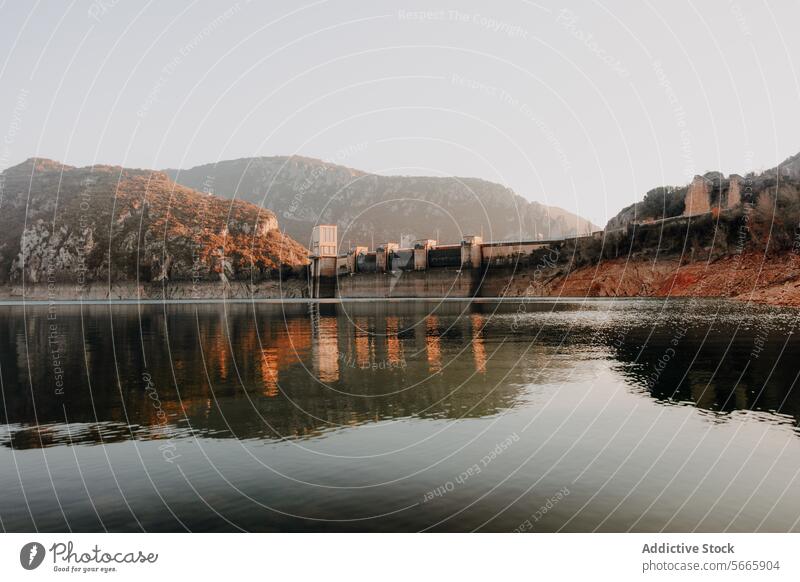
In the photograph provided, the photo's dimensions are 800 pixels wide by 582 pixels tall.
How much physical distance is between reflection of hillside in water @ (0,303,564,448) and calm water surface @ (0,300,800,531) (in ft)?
0.58

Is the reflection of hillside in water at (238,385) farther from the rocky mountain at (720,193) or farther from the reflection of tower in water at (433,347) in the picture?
the rocky mountain at (720,193)

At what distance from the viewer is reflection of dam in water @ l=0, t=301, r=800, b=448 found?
23094 mm

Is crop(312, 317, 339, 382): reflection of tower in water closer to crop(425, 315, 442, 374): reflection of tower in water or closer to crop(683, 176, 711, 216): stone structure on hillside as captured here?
crop(425, 315, 442, 374): reflection of tower in water

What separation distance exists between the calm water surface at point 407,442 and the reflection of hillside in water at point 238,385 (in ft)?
0.58

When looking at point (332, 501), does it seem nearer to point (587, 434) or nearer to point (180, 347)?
point (587, 434)

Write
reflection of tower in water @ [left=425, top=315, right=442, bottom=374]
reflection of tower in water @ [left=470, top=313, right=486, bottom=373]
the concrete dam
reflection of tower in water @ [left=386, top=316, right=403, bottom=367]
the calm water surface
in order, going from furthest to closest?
the concrete dam, reflection of tower in water @ [left=386, top=316, right=403, bottom=367], reflection of tower in water @ [left=425, top=315, right=442, bottom=374], reflection of tower in water @ [left=470, top=313, right=486, bottom=373], the calm water surface

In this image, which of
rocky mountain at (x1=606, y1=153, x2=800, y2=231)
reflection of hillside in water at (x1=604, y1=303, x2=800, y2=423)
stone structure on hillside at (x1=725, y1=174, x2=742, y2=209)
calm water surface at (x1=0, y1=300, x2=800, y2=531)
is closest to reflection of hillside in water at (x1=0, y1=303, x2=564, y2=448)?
calm water surface at (x1=0, y1=300, x2=800, y2=531)

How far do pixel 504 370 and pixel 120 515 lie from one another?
2372cm

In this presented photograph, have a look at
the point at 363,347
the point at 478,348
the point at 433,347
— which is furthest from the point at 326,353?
the point at 478,348

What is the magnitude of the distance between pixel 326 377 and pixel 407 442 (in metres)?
13.6

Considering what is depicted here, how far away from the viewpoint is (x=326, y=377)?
32500 mm

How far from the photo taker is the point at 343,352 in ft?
143

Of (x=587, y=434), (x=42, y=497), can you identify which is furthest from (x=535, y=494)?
(x=42, y=497)

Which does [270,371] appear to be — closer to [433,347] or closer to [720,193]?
[433,347]
